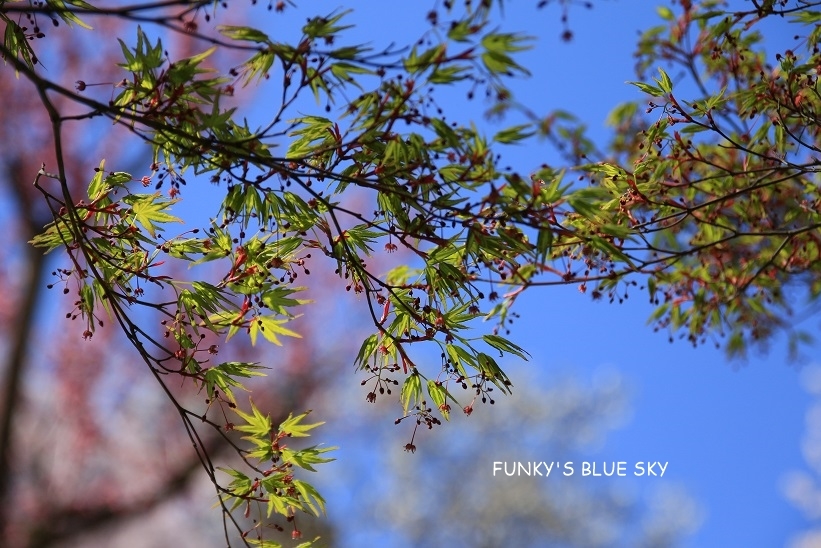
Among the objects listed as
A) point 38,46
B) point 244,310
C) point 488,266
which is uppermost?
point 38,46

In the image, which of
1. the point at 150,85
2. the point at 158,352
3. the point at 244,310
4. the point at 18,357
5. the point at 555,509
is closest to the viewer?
the point at 150,85

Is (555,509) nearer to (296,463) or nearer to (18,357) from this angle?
(18,357)

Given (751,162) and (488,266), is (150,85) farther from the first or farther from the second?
(751,162)

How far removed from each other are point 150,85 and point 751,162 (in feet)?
7.96

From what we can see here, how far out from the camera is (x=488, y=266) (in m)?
2.08

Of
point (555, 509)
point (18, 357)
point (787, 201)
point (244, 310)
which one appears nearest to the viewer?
point (244, 310)

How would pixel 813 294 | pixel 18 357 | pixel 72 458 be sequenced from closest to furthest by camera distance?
1. pixel 813 294
2. pixel 18 357
3. pixel 72 458

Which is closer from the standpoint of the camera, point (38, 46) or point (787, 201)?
point (787, 201)

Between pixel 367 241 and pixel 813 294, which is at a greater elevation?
pixel 813 294

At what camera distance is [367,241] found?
2.33 meters

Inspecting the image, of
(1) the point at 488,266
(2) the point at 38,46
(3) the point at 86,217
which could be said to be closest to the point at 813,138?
(1) the point at 488,266

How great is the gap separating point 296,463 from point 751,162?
2214 mm

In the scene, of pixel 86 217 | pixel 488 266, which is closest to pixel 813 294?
pixel 488 266

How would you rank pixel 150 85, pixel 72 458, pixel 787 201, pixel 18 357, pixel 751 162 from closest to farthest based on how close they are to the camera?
pixel 150 85 < pixel 751 162 < pixel 787 201 < pixel 18 357 < pixel 72 458
